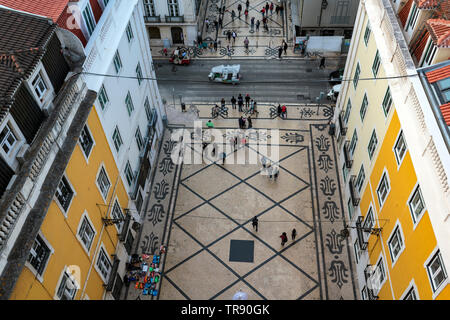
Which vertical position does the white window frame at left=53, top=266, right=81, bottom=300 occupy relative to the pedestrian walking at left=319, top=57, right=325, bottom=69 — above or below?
below

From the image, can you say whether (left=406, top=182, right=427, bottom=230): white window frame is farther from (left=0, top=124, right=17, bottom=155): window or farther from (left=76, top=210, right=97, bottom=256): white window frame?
(left=0, top=124, right=17, bottom=155): window

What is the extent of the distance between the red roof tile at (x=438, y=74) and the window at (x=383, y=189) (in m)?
4.70

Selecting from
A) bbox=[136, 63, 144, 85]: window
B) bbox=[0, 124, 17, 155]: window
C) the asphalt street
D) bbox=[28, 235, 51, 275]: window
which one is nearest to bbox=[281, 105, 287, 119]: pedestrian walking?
the asphalt street

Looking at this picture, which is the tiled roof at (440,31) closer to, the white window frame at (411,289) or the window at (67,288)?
the white window frame at (411,289)

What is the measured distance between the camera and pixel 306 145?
27.3 m

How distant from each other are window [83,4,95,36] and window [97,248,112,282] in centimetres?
1017

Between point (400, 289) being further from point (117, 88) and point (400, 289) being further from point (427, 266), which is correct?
point (117, 88)

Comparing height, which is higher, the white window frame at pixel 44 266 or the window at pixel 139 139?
the window at pixel 139 139

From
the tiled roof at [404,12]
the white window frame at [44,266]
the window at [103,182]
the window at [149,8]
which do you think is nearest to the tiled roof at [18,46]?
the white window frame at [44,266]

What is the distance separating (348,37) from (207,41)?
13.5 metres

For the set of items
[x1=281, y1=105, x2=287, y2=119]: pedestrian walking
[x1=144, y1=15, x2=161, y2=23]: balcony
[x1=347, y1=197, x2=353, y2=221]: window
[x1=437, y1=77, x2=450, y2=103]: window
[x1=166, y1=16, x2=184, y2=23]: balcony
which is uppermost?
[x1=166, y1=16, x2=184, y2=23]: balcony

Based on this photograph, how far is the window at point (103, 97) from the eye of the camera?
56.6 feet

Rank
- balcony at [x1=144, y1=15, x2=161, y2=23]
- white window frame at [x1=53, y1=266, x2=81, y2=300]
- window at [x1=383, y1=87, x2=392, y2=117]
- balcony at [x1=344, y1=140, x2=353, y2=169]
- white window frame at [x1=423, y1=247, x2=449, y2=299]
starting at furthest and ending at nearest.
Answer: balcony at [x1=144, y1=15, x2=161, y2=23] → balcony at [x1=344, y1=140, x2=353, y2=169] → window at [x1=383, y1=87, x2=392, y2=117] → white window frame at [x1=53, y1=266, x2=81, y2=300] → white window frame at [x1=423, y1=247, x2=449, y2=299]

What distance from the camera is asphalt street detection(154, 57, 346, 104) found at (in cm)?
3162
